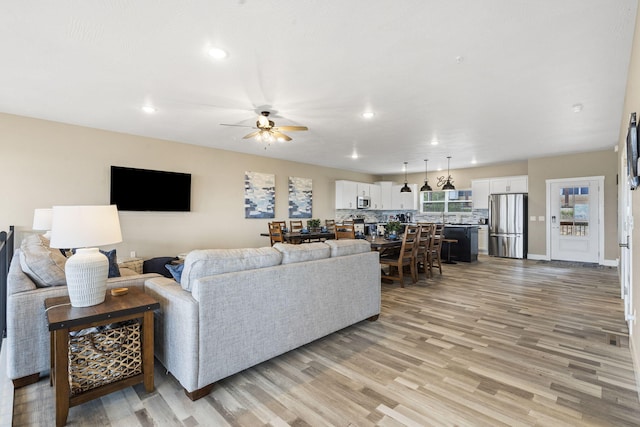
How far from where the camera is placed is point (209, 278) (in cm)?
205

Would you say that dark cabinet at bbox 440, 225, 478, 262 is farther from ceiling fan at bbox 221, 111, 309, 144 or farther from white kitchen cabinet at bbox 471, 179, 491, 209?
ceiling fan at bbox 221, 111, 309, 144

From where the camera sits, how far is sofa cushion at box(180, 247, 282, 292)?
208cm

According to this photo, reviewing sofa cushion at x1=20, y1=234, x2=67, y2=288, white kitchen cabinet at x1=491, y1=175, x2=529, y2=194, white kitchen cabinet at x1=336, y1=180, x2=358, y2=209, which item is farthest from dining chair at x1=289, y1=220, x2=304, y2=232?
white kitchen cabinet at x1=491, y1=175, x2=529, y2=194

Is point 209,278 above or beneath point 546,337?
above

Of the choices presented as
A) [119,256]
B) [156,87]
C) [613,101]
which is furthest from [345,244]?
[119,256]

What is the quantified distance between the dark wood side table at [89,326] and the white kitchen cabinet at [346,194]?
23.5 feet

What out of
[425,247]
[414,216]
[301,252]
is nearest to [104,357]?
[301,252]

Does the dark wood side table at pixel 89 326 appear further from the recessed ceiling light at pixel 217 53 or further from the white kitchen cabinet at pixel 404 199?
the white kitchen cabinet at pixel 404 199

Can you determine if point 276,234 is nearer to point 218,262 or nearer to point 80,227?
point 218,262

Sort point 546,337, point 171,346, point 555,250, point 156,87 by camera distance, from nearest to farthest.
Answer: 1. point 171,346
2. point 546,337
3. point 156,87
4. point 555,250

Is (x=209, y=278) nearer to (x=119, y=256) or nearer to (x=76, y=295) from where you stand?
(x=76, y=295)

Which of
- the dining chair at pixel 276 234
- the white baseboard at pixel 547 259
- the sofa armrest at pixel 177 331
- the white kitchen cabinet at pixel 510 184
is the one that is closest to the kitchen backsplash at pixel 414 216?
the white kitchen cabinet at pixel 510 184

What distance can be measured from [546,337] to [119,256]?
6033 millimetres

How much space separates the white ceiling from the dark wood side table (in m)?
1.97
